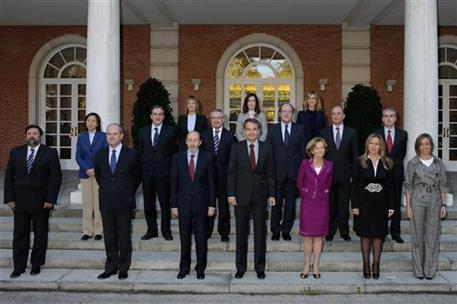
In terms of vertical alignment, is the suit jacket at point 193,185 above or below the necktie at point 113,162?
below

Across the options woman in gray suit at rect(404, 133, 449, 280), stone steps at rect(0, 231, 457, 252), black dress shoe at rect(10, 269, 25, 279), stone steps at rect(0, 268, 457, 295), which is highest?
woman in gray suit at rect(404, 133, 449, 280)

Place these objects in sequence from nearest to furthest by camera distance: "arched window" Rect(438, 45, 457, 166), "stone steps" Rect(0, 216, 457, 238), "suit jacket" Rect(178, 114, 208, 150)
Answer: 1. "suit jacket" Rect(178, 114, 208, 150)
2. "stone steps" Rect(0, 216, 457, 238)
3. "arched window" Rect(438, 45, 457, 166)

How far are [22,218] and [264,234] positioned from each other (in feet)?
9.81

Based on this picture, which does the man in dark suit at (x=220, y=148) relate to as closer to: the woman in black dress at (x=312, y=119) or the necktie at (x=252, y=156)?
the necktie at (x=252, y=156)

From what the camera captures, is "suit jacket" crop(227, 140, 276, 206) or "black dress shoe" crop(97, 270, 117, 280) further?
"black dress shoe" crop(97, 270, 117, 280)

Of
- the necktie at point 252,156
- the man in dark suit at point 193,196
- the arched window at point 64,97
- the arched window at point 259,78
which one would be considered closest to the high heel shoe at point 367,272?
the necktie at point 252,156

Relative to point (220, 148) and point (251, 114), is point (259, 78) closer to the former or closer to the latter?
point (251, 114)

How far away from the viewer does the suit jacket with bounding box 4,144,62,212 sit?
20.8ft

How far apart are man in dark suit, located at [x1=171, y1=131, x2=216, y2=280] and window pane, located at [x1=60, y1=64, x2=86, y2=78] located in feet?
36.9

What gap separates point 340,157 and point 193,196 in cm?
223

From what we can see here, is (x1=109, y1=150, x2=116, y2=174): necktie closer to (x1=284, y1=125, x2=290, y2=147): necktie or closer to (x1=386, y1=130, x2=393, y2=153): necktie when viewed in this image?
(x1=284, y1=125, x2=290, y2=147): necktie

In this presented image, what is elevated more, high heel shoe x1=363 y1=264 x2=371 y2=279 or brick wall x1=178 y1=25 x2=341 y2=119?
brick wall x1=178 y1=25 x2=341 y2=119

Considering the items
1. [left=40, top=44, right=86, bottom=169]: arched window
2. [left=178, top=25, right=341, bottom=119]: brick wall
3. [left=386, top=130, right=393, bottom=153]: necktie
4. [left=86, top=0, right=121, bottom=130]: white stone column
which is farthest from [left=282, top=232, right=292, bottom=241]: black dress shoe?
[left=40, top=44, right=86, bottom=169]: arched window

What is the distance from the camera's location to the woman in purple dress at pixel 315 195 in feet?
20.3
